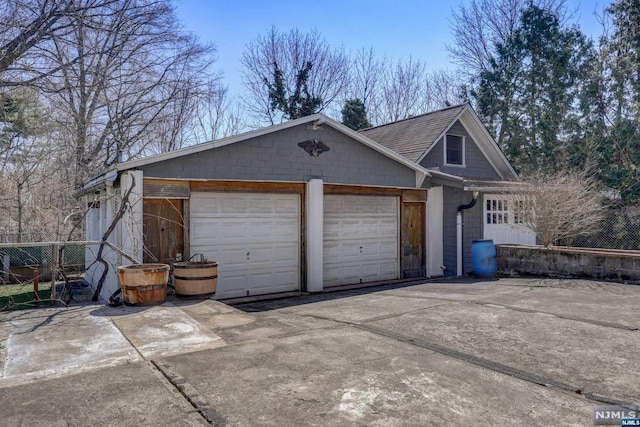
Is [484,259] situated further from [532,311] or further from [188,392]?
[188,392]

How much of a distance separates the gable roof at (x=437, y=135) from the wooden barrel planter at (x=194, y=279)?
7668mm

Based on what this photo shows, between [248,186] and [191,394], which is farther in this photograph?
[248,186]

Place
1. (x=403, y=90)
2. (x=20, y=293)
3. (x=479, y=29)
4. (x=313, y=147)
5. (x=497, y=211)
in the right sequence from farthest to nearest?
1. (x=403, y=90)
2. (x=479, y=29)
3. (x=497, y=211)
4. (x=20, y=293)
5. (x=313, y=147)

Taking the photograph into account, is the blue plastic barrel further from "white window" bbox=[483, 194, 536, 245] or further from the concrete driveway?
the concrete driveway

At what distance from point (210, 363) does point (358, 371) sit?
145 centimetres

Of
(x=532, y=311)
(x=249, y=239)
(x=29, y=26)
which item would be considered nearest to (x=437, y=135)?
(x=249, y=239)

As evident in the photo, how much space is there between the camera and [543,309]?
6.96 metres

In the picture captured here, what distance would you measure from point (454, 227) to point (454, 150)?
296 cm

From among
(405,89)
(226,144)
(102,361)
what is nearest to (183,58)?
(226,144)

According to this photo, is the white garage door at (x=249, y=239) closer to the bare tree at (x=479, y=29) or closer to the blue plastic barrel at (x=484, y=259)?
the blue plastic barrel at (x=484, y=259)

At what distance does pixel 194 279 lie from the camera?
720 centimetres

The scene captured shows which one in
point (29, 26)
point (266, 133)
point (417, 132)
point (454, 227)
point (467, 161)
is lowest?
point (454, 227)

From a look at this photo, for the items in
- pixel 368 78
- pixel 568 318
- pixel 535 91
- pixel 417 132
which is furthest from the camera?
pixel 368 78

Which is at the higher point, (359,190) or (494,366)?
(359,190)
